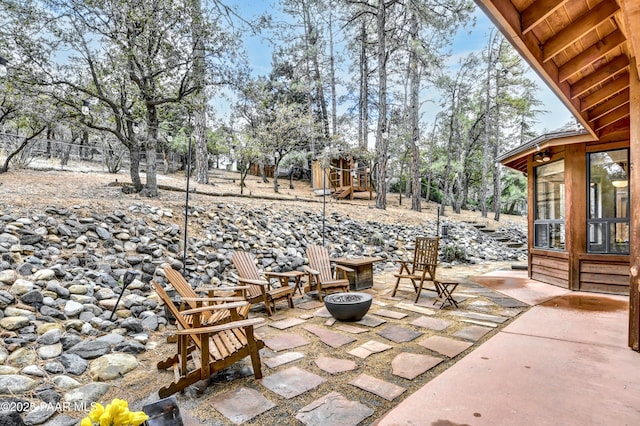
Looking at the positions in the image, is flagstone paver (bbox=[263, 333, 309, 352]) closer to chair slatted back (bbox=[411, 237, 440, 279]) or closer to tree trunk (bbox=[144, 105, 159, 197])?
chair slatted back (bbox=[411, 237, 440, 279])

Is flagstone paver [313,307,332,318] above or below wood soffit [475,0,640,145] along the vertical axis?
below

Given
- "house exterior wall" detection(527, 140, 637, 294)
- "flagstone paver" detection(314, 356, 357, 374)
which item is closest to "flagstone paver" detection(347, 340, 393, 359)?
"flagstone paver" detection(314, 356, 357, 374)

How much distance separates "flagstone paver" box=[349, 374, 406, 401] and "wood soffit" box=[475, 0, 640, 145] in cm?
248

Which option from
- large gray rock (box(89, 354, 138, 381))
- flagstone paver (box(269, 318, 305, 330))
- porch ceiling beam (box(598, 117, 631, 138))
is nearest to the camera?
large gray rock (box(89, 354, 138, 381))

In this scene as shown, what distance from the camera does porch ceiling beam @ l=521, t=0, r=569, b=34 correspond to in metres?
2.01

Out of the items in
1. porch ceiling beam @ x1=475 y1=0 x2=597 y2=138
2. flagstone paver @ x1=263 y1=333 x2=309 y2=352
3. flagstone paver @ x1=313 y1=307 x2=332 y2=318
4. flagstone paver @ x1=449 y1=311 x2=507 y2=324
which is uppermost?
porch ceiling beam @ x1=475 y1=0 x2=597 y2=138

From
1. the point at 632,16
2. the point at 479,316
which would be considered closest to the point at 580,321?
the point at 479,316

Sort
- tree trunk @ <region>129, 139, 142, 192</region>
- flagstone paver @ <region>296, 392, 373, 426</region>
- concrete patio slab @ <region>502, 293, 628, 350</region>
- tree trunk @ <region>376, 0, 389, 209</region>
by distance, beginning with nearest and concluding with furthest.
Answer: flagstone paver @ <region>296, 392, 373, 426</region> < concrete patio slab @ <region>502, 293, 628, 350</region> < tree trunk @ <region>129, 139, 142, 192</region> < tree trunk @ <region>376, 0, 389, 209</region>

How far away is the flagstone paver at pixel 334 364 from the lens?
2645 millimetres

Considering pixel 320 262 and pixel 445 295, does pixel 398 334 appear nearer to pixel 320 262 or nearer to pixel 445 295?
pixel 445 295

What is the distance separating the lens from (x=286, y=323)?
12.6 ft

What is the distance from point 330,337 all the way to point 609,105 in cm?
423

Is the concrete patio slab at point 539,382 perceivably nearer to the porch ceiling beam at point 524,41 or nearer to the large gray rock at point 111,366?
the large gray rock at point 111,366

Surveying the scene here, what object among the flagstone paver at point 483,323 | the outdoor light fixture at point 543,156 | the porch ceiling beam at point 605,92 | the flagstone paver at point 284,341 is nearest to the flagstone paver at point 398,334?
the flagstone paver at point 483,323
